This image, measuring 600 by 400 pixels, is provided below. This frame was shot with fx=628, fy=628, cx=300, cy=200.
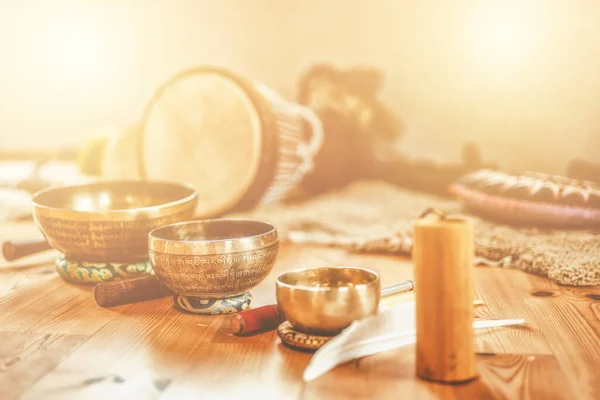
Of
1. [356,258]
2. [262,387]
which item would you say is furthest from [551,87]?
[262,387]

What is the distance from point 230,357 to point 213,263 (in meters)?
0.19

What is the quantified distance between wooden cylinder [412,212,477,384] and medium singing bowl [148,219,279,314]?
0.38 meters

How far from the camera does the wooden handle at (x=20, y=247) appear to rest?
157 centimetres

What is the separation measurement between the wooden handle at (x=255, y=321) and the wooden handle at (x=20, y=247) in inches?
28.8

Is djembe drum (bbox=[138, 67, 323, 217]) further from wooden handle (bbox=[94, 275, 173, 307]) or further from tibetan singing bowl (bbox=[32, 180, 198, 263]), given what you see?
wooden handle (bbox=[94, 275, 173, 307])

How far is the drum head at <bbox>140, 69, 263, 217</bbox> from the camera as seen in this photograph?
223 centimetres

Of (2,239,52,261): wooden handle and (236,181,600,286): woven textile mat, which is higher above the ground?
(2,239,52,261): wooden handle

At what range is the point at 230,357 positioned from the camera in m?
0.97

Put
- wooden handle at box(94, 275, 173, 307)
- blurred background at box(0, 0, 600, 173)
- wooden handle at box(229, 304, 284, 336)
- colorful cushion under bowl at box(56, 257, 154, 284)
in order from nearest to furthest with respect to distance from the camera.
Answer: wooden handle at box(229, 304, 284, 336) → wooden handle at box(94, 275, 173, 307) → colorful cushion under bowl at box(56, 257, 154, 284) → blurred background at box(0, 0, 600, 173)

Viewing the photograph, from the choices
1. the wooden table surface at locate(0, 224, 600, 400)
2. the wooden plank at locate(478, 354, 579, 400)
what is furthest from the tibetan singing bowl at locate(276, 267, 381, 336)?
the wooden plank at locate(478, 354, 579, 400)

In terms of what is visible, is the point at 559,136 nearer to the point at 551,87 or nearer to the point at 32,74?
the point at 551,87

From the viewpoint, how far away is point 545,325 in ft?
3.63

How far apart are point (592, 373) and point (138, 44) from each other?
3.24 meters

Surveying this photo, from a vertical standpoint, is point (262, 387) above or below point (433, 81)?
below
